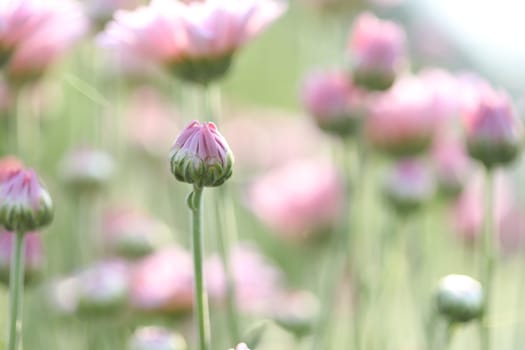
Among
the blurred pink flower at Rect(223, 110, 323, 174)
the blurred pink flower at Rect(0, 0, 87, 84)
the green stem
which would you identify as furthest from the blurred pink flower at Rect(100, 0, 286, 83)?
the blurred pink flower at Rect(223, 110, 323, 174)

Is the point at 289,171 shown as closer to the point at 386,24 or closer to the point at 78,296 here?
the point at 386,24

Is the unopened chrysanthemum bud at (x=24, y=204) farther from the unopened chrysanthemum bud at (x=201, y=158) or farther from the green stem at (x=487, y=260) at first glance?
the green stem at (x=487, y=260)

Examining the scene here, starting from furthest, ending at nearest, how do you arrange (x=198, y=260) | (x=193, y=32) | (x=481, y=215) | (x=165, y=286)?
(x=481, y=215) < (x=165, y=286) < (x=193, y=32) < (x=198, y=260)

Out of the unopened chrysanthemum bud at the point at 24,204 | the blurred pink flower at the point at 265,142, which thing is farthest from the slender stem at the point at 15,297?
the blurred pink flower at the point at 265,142

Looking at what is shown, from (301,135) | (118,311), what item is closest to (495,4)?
(301,135)

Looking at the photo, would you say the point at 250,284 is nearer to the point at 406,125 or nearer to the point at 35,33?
the point at 406,125

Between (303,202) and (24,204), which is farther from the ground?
(303,202)

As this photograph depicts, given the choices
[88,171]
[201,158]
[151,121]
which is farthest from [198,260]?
[151,121]
